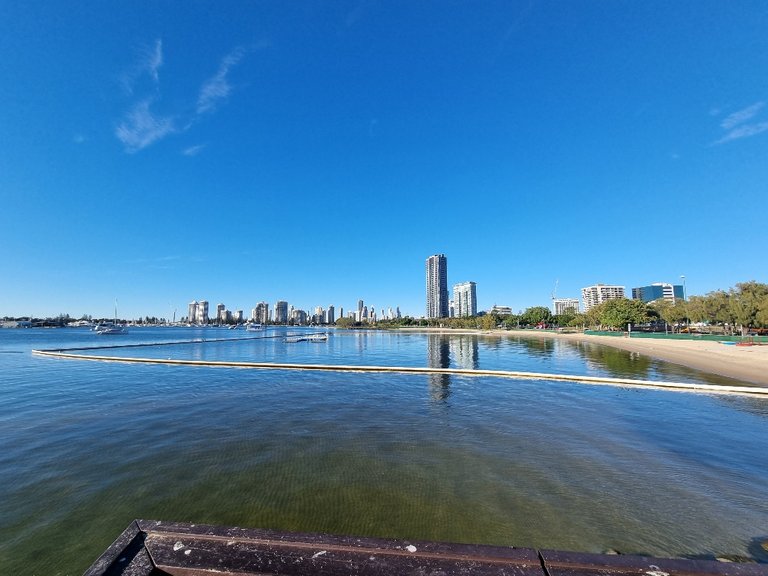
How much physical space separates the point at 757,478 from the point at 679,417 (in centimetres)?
612

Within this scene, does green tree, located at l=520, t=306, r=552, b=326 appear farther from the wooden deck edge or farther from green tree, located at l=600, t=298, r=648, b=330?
the wooden deck edge

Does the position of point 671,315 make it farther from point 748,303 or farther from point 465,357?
point 465,357

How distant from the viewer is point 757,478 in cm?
783

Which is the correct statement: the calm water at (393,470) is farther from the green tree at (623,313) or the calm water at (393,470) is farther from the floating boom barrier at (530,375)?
the green tree at (623,313)

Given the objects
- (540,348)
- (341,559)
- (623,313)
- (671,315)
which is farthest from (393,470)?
(671,315)

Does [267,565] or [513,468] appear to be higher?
[267,565]

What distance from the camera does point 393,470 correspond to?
807 centimetres

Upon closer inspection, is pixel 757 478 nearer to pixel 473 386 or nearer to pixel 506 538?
pixel 506 538

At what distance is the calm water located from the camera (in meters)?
5.68

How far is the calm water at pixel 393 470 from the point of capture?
5684 mm

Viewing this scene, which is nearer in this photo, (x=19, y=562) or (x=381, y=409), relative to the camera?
(x=19, y=562)

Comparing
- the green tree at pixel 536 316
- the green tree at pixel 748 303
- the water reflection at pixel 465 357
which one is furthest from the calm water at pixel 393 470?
the green tree at pixel 536 316

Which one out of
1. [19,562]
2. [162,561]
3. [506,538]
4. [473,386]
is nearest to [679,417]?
[473,386]

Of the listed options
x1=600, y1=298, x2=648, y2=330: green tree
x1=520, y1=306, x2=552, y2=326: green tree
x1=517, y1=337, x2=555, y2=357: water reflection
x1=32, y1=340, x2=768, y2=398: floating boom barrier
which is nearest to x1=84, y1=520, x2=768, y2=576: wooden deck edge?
x1=32, y1=340, x2=768, y2=398: floating boom barrier
